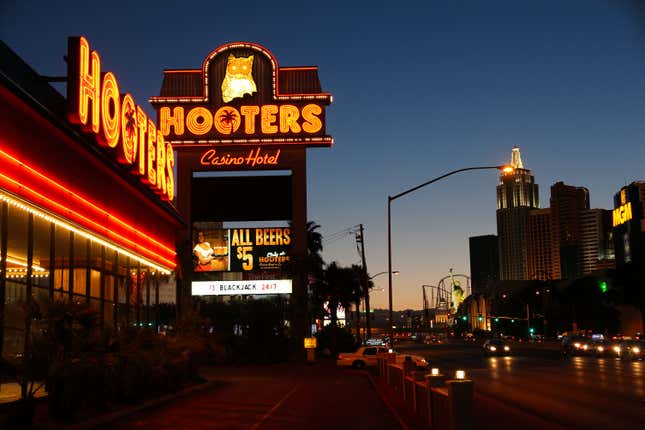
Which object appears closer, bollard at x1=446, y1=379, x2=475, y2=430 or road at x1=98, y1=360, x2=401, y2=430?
bollard at x1=446, y1=379, x2=475, y2=430

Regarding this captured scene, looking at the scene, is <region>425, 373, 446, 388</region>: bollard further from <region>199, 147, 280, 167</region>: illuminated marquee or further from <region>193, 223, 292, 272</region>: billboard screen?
<region>193, 223, 292, 272</region>: billboard screen

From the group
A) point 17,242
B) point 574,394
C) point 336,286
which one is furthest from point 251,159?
point 574,394

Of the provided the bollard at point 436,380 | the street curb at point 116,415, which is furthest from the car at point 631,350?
the bollard at point 436,380

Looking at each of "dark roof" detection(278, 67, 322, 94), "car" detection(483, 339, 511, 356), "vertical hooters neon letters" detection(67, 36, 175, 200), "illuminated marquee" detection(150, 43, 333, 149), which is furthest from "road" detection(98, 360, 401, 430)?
"dark roof" detection(278, 67, 322, 94)

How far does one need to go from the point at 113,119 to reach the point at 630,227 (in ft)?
403

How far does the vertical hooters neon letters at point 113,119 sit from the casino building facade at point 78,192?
3 centimetres

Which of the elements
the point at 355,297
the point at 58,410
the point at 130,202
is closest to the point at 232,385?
the point at 130,202

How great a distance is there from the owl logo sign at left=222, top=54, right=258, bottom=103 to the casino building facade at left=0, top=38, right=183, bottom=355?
26.9 meters

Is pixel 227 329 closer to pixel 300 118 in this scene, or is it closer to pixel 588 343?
pixel 300 118

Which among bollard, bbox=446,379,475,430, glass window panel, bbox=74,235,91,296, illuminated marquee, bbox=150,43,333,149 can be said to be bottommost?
bollard, bbox=446,379,475,430

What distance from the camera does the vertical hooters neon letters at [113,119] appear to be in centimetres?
2073

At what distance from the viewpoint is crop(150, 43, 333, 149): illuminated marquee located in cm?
5888

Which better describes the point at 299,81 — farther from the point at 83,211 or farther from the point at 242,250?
the point at 83,211

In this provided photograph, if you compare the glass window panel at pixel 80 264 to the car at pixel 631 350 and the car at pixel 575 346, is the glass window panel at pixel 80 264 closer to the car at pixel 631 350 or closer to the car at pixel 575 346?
the car at pixel 631 350
